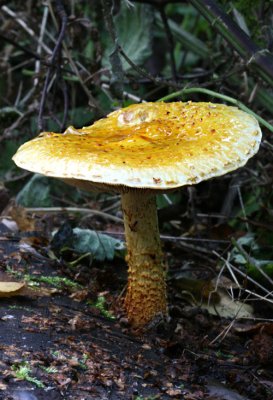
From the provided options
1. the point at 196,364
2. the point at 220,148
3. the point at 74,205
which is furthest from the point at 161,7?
the point at 196,364

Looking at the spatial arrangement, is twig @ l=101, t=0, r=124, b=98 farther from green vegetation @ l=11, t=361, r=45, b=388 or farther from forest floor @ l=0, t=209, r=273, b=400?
green vegetation @ l=11, t=361, r=45, b=388

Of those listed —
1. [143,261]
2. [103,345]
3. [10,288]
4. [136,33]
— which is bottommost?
[103,345]

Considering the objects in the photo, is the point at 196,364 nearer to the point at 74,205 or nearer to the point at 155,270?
the point at 155,270

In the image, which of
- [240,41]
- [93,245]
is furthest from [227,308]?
[240,41]

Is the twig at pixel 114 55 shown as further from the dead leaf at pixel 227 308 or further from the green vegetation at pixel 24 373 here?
the green vegetation at pixel 24 373

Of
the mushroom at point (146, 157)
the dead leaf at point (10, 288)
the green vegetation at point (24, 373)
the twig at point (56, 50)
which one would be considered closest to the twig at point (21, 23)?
the twig at point (56, 50)

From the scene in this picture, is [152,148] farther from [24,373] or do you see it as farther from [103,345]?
[24,373]

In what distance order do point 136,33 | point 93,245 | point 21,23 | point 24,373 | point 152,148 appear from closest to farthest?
point 24,373 → point 152,148 → point 93,245 → point 136,33 → point 21,23
